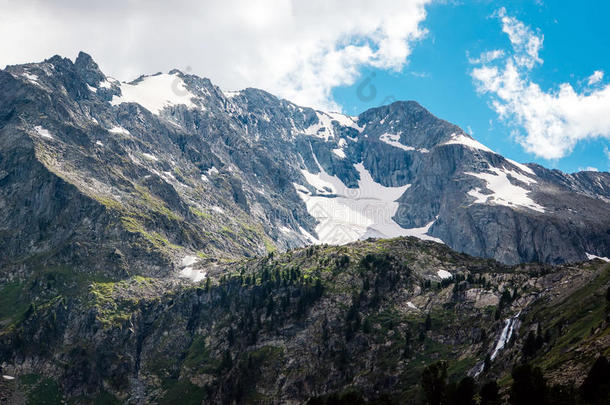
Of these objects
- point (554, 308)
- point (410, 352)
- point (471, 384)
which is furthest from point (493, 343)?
point (471, 384)

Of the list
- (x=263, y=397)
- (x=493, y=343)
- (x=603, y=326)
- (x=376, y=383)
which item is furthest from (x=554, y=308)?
(x=263, y=397)

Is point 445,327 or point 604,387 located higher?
point 445,327

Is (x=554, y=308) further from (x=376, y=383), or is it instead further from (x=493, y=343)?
(x=376, y=383)

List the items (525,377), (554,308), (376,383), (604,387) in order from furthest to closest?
(376,383) → (554,308) → (525,377) → (604,387)

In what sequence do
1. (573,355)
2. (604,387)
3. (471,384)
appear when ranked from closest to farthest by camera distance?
(604,387) → (471,384) → (573,355)

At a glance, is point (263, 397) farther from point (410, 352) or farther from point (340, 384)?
point (410, 352)

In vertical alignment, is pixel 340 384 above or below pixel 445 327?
below

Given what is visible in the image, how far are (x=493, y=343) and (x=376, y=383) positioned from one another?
43027 millimetres

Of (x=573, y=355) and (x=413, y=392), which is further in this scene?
(x=413, y=392)

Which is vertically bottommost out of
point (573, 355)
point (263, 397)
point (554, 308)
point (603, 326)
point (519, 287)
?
point (263, 397)

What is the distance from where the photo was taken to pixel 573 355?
99500 mm

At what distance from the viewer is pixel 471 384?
302 ft

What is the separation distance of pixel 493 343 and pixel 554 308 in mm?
20371

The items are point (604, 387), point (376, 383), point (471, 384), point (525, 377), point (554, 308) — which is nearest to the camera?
point (604, 387)
